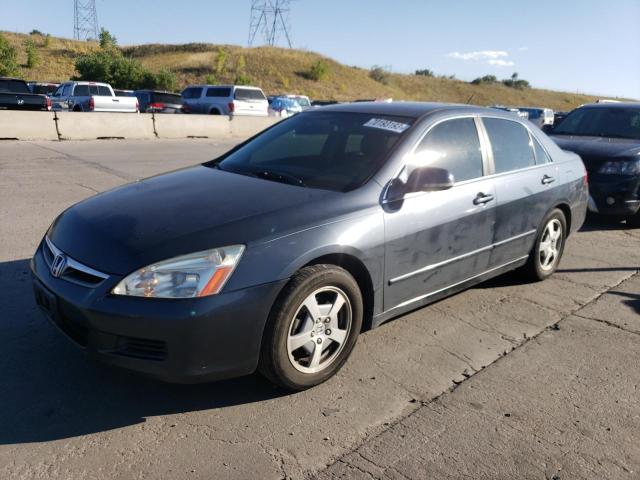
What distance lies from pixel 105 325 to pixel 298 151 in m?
2.08

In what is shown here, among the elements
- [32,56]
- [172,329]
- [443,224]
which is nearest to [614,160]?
[443,224]

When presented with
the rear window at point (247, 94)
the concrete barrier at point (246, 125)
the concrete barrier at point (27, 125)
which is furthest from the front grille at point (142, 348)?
the rear window at point (247, 94)

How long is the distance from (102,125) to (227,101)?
8.93 meters

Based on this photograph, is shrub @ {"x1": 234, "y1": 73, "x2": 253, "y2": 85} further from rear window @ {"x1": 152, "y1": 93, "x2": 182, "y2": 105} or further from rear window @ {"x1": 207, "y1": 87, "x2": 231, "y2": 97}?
rear window @ {"x1": 207, "y1": 87, "x2": 231, "y2": 97}

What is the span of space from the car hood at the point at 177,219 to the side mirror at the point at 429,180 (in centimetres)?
53

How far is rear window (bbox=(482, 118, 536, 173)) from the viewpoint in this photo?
15.0ft

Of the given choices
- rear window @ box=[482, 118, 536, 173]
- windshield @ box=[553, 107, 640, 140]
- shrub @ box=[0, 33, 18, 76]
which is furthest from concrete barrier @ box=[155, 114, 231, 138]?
shrub @ box=[0, 33, 18, 76]

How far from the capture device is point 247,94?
25328mm

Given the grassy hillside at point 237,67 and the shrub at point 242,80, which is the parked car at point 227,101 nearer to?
the shrub at point 242,80

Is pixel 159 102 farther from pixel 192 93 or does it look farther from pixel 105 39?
pixel 105 39

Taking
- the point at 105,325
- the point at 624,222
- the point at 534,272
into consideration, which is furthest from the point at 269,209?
the point at 624,222

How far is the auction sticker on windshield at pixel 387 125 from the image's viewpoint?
3.98 m

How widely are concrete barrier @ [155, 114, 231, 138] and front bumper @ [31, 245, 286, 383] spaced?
643 inches

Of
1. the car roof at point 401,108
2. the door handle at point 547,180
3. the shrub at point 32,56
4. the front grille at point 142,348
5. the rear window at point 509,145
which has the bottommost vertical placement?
the front grille at point 142,348
